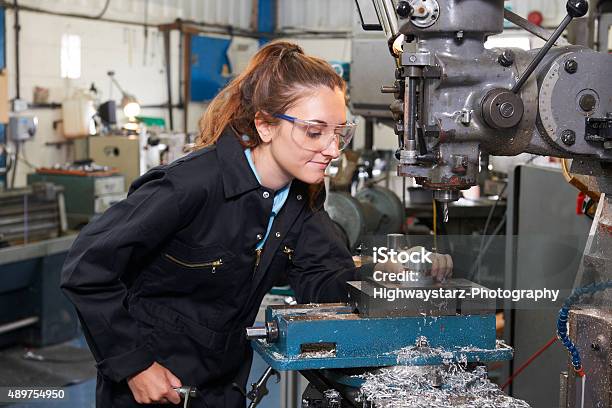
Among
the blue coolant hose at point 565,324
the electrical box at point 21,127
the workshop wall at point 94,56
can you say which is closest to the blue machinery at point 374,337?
the blue coolant hose at point 565,324

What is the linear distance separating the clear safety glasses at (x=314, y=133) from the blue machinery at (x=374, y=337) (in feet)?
0.84

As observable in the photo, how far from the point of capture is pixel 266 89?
4.45ft

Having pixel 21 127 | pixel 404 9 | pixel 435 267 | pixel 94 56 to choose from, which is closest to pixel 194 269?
pixel 435 267

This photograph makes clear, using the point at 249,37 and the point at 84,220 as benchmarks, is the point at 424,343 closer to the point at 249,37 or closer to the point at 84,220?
the point at 84,220

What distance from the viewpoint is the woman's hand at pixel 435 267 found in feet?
3.86

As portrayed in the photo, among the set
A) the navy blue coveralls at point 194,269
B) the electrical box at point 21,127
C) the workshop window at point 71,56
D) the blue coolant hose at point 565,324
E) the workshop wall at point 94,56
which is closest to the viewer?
the blue coolant hose at point 565,324

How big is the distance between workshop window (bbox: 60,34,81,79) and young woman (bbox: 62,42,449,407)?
3.35m

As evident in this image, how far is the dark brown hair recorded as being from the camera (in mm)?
1331

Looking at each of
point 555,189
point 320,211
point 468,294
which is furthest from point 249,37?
point 468,294

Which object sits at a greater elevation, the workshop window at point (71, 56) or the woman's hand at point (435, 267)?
the workshop window at point (71, 56)

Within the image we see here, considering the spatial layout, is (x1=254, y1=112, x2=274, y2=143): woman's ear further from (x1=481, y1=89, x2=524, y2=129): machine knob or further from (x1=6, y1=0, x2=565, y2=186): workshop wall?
Result: (x1=6, y1=0, x2=565, y2=186): workshop wall

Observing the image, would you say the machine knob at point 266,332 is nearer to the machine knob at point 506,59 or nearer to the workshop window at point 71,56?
the machine knob at point 506,59

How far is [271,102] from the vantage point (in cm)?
134

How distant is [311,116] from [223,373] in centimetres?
51
